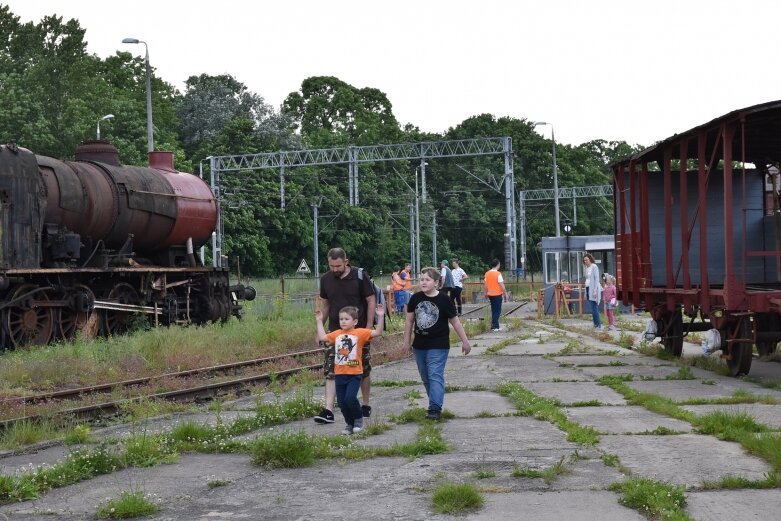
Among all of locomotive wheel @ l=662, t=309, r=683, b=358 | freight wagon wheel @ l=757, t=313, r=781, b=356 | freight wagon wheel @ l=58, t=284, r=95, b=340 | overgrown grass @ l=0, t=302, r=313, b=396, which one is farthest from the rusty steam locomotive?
freight wagon wheel @ l=757, t=313, r=781, b=356

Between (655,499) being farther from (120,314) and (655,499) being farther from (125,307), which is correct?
(120,314)

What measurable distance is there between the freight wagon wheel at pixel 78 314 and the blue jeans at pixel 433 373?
11.3m

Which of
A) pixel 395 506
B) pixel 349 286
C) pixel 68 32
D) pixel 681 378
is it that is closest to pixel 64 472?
pixel 395 506

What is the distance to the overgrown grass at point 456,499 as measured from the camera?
21.4 ft

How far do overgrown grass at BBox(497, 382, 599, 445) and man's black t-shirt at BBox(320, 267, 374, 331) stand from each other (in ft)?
6.16

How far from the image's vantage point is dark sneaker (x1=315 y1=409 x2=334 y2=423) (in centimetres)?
1038

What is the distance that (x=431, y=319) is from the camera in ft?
34.7

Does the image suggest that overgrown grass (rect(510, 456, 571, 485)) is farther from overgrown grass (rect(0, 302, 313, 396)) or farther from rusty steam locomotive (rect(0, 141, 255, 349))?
rusty steam locomotive (rect(0, 141, 255, 349))

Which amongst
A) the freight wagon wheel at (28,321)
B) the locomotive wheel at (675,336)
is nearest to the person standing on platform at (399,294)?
the freight wagon wheel at (28,321)

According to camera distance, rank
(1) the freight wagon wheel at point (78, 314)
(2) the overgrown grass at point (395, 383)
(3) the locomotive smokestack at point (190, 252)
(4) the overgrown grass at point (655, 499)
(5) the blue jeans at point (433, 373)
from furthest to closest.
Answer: (3) the locomotive smokestack at point (190, 252)
(1) the freight wagon wheel at point (78, 314)
(2) the overgrown grass at point (395, 383)
(5) the blue jeans at point (433, 373)
(4) the overgrown grass at point (655, 499)

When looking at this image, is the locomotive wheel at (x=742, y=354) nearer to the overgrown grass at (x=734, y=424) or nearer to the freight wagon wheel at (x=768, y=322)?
the freight wagon wheel at (x=768, y=322)

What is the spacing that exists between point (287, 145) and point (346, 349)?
59.7 meters

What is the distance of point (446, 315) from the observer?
1065 cm

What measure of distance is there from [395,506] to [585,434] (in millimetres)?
2788
